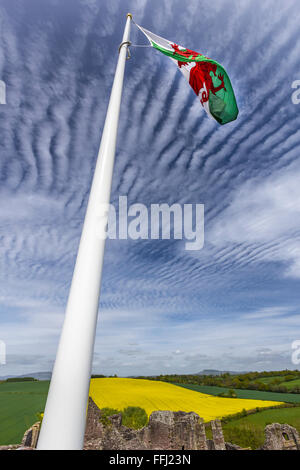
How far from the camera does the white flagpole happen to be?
110 inches

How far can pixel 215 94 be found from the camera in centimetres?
894

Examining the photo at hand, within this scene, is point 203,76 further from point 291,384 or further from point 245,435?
point 291,384

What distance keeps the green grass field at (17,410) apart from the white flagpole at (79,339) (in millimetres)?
43753

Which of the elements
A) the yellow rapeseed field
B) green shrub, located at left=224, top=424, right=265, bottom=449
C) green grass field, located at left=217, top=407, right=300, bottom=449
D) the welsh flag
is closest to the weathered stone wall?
the yellow rapeseed field

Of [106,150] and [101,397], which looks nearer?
[106,150]

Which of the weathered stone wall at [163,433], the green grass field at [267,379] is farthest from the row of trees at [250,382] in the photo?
the weathered stone wall at [163,433]

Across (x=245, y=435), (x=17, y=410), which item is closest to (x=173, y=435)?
(x=245, y=435)

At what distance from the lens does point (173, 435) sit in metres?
21.4

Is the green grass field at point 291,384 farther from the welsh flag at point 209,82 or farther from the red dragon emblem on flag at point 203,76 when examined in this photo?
the red dragon emblem on flag at point 203,76

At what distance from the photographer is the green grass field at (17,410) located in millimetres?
35588

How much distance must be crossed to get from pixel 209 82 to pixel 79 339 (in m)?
9.73
